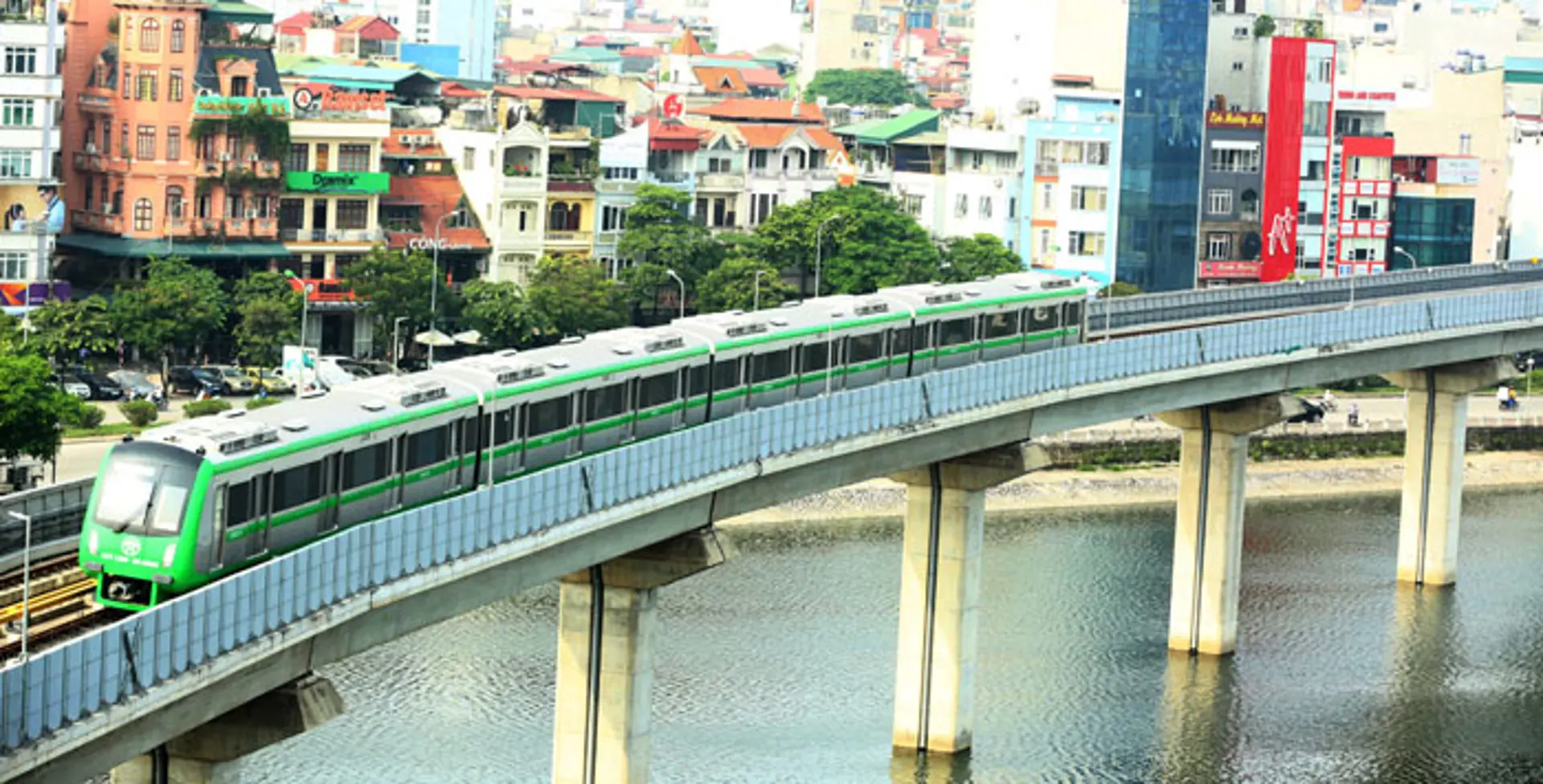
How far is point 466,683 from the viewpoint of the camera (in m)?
87.3

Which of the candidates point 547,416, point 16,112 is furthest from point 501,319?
point 547,416

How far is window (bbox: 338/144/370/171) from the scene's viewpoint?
457 ft

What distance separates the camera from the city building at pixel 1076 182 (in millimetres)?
155000

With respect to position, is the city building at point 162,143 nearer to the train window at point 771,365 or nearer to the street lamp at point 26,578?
the train window at point 771,365

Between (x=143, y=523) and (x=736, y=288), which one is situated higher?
(x=736, y=288)

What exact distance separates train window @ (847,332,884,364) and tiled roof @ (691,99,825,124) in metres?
85.8

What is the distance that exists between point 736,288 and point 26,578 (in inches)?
3622

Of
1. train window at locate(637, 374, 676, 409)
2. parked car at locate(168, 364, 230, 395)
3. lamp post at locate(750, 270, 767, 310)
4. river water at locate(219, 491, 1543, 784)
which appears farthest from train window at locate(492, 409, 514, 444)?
lamp post at locate(750, 270, 767, 310)

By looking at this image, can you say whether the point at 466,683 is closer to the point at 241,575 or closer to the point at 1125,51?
the point at 241,575

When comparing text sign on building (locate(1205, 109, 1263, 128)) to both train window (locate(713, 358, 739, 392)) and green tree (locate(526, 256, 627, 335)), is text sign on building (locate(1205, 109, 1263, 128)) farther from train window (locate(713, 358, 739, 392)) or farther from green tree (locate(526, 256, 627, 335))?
train window (locate(713, 358, 739, 392))

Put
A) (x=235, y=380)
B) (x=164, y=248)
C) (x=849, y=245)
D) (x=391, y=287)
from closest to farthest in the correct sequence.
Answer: (x=235, y=380) → (x=164, y=248) → (x=391, y=287) → (x=849, y=245)

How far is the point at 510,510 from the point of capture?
62906mm

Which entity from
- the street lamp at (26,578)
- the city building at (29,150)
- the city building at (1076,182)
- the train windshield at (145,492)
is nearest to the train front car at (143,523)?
the train windshield at (145,492)

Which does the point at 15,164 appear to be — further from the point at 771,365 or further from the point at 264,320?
the point at 771,365
